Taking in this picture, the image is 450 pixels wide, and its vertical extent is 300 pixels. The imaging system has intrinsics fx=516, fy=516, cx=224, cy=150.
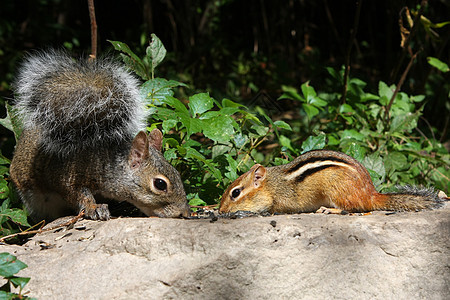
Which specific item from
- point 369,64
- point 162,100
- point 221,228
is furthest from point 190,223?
point 369,64

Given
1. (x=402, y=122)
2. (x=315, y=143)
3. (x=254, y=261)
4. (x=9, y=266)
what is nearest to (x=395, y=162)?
(x=402, y=122)

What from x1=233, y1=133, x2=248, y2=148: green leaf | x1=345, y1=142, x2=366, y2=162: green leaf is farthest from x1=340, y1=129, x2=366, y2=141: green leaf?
x1=233, y1=133, x2=248, y2=148: green leaf

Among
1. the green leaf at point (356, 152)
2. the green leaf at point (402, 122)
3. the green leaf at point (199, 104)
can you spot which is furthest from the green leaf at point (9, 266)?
the green leaf at point (402, 122)

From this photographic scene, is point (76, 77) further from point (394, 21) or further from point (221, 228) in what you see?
point (394, 21)

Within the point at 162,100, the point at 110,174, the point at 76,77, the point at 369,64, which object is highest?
the point at 76,77

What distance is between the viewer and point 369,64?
8.57 m

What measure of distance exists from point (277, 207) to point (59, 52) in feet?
6.28

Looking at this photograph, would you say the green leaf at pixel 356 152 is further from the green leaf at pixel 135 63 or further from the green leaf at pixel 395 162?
the green leaf at pixel 135 63

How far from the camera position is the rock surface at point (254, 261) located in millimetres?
2465

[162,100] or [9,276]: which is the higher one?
[162,100]

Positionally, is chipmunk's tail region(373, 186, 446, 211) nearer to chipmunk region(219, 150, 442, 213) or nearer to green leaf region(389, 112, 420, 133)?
chipmunk region(219, 150, 442, 213)

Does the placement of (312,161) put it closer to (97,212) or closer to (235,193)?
(235,193)

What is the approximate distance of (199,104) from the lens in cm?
365

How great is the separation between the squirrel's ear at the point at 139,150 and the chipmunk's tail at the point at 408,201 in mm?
1487
